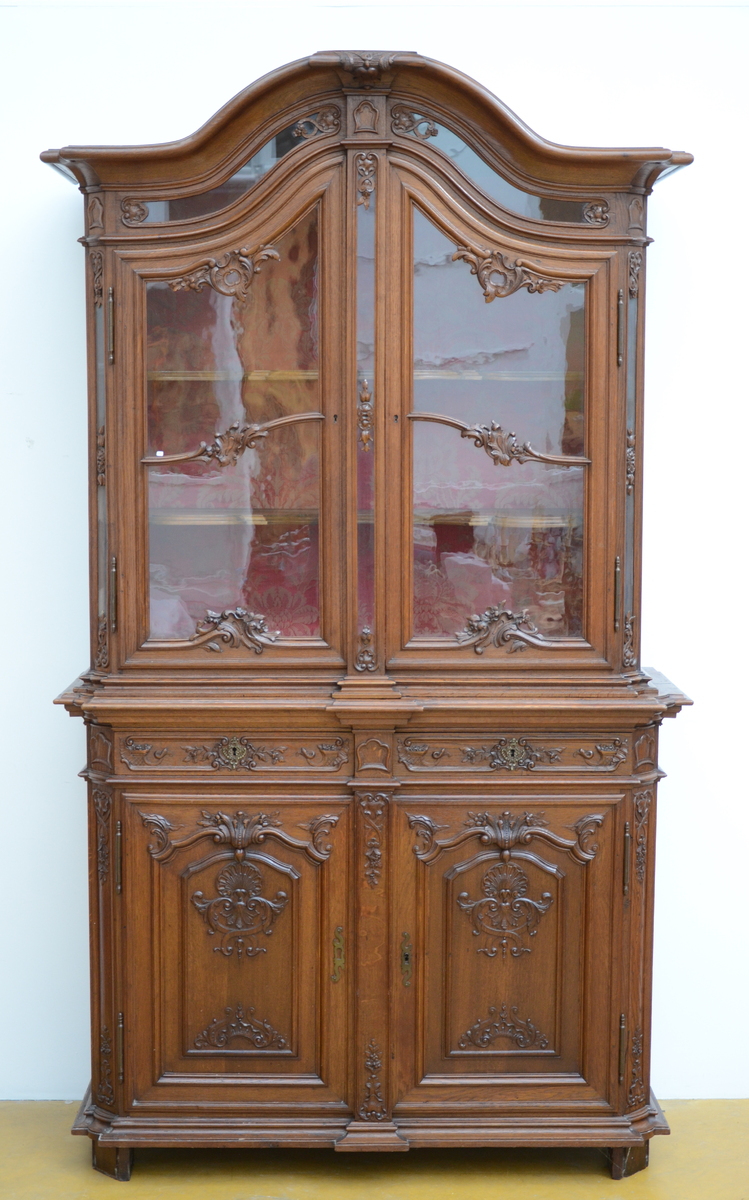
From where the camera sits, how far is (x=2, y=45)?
2.83m

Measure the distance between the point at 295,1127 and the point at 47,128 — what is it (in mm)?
2533

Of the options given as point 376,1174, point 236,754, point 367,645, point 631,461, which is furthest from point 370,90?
point 376,1174

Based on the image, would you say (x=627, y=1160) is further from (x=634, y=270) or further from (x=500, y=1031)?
(x=634, y=270)

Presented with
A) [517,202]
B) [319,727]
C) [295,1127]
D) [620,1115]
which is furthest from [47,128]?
[620,1115]

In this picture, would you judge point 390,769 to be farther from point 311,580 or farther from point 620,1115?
point 620,1115

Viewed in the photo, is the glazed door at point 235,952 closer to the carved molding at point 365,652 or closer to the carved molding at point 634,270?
the carved molding at point 365,652

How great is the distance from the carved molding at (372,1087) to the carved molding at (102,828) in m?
0.73

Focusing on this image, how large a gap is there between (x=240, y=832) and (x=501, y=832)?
1.95ft

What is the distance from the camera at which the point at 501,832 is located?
2523mm

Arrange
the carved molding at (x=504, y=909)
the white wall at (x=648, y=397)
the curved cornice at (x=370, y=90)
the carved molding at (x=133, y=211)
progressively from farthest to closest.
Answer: the white wall at (x=648, y=397) < the carved molding at (x=504, y=909) < the carved molding at (x=133, y=211) < the curved cornice at (x=370, y=90)

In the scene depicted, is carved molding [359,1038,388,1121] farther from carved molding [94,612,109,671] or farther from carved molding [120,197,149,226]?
carved molding [120,197,149,226]

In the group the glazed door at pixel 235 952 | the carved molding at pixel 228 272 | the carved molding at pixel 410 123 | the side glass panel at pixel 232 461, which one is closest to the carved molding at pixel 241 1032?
the glazed door at pixel 235 952

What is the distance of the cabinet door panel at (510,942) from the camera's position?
2527 millimetres

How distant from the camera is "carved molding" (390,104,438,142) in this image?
240 centimetres
